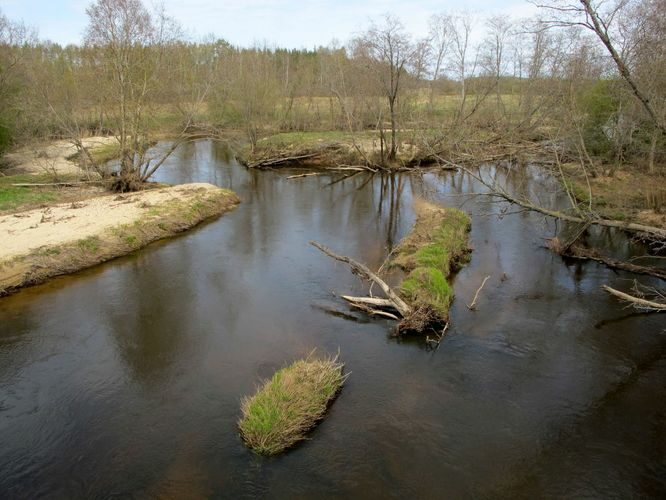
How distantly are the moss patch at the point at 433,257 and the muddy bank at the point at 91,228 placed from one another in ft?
33.5

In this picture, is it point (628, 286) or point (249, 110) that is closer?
point (628, 286)

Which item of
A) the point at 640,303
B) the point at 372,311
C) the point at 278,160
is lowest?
the point at 372,311

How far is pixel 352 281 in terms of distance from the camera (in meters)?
15.5

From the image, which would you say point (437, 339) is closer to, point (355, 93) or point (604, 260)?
point (604, 260)

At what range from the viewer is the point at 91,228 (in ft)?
61.1

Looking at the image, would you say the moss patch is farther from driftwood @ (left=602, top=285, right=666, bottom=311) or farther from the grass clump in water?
driftwood @ (left=602, top=285, right=666, bottom=311)

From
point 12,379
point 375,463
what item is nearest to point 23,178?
point 12,379

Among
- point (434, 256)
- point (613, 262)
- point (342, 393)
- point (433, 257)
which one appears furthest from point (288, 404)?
point (613, 262)

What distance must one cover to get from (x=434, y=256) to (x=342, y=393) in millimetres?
6975

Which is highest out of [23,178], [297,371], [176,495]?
[23,178]

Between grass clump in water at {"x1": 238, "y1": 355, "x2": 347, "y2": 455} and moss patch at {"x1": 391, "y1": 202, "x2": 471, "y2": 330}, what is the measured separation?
138 inches

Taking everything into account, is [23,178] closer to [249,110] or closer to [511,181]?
[249,110]

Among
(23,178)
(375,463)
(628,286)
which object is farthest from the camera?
(23,178)

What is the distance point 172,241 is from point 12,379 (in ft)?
32.1
